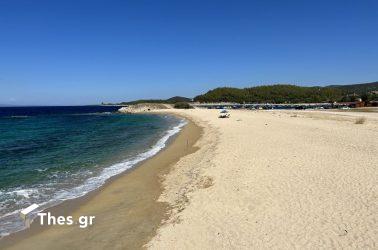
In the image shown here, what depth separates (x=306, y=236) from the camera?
343 inches

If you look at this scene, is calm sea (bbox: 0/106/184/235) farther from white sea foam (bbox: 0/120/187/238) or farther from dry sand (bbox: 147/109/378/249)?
dry sand (bbox: 147/109/378/249)

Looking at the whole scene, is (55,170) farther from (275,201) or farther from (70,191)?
(275,201)

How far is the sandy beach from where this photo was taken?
898 centimetres

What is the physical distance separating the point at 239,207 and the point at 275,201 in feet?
4.07

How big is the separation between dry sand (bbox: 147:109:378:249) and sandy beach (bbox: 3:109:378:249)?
1.0 inches

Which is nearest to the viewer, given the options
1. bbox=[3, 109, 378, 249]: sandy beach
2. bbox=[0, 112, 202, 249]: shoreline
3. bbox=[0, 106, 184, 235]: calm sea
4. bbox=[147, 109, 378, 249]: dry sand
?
bbox=[147, 109, 378, 249]: dry sand

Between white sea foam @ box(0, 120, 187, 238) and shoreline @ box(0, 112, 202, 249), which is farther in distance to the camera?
white sea foam @ box(0, 120, 187, 238)

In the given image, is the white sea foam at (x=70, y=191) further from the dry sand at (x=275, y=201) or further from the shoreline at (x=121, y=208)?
the dry sand at (x=275, y=201)

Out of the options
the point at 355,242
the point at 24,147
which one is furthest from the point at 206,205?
the point at 24,147

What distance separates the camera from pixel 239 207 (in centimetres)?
1128

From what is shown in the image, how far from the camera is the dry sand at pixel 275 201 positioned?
8.80 metres

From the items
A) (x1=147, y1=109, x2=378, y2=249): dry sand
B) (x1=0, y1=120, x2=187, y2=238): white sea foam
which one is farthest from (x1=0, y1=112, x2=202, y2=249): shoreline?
(x1=147, y1=109, x2=378, y2=249): dry sand

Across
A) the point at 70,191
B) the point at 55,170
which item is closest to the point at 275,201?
the point at 70,191

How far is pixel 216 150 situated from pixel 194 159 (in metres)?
2.23
